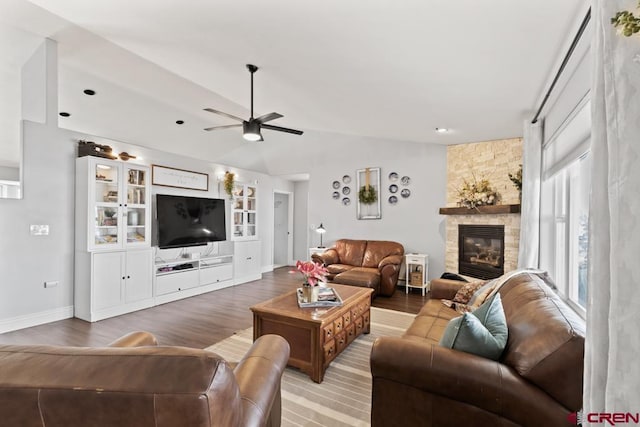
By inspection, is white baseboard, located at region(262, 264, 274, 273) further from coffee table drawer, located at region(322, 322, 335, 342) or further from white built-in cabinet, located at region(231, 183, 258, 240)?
Answer: coffee table drawer, located at region(322, 322, 335, 342)

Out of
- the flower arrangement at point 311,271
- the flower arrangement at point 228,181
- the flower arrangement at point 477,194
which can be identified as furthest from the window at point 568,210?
the flower arrangement at point 228,181

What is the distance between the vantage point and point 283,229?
27.4 ft

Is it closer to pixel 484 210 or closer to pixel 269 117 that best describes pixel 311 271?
pixel 269 117

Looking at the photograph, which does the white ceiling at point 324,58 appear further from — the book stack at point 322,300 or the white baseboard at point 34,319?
the white baseboard at point 34,319

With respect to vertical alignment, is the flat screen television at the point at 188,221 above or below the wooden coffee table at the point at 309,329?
above

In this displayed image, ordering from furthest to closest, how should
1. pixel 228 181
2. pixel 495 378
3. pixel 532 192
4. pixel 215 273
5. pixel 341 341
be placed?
pixel 228 181 → pixel 215 273 → pixel 532 192 → pixel 341 341 → pixel 495 378

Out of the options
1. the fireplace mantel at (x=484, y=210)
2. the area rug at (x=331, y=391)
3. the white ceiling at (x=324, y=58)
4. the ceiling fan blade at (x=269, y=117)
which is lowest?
the area rug at (x=331, y=391)

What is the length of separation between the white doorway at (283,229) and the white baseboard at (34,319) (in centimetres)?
481

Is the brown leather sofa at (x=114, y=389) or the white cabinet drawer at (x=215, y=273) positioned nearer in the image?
the brown leather sofa at (x=114, y=389)

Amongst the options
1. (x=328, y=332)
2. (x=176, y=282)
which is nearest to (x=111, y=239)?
(x=176, y=282)

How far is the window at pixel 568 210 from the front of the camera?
91.0 inches

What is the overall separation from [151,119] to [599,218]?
220 inches

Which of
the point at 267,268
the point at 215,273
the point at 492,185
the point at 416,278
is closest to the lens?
the point at 492,185

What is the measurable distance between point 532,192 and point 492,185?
1637mm
